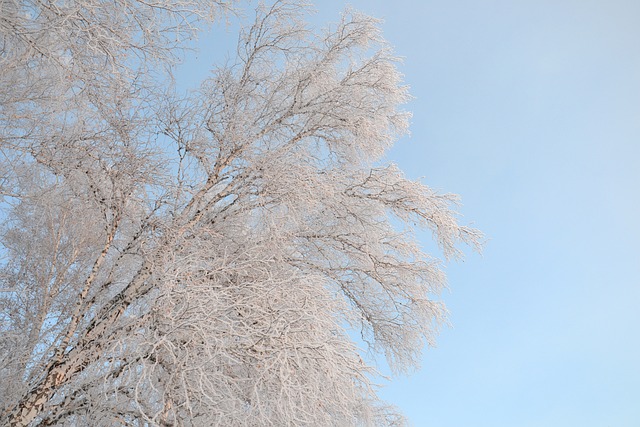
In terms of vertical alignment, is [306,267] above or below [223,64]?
below

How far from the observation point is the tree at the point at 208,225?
4301 mm

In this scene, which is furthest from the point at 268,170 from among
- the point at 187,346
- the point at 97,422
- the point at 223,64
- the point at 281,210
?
the point at 97,422

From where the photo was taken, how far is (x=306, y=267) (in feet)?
22.1

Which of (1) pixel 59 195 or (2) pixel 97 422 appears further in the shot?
(1) pixel 59 195

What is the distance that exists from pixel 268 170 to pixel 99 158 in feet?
5.14

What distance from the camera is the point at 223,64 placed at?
7.06m

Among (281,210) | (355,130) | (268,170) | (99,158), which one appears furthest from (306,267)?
(99,158)

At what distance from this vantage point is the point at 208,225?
6113 mm

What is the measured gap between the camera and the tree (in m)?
4.30

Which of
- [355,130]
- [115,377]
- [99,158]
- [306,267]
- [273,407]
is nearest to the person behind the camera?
[273,407]

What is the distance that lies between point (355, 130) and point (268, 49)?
1399 millimetres

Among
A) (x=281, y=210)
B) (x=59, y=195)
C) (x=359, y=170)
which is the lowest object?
(x=59, y=195)

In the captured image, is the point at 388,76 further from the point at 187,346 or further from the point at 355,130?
the point at 187,346

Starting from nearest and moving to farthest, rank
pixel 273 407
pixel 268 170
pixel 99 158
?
1. pixel 273 407
2. pixel 99 158
3. pixel 268 170
